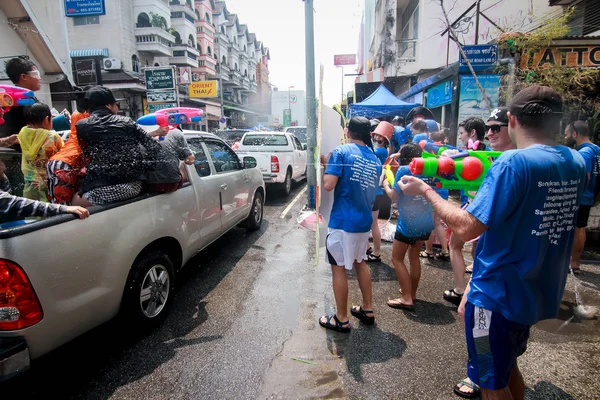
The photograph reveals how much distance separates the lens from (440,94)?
10.4 meters

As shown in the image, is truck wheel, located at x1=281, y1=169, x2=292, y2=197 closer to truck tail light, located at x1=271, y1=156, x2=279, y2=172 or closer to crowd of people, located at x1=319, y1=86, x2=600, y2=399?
truck tail light, located at x1=271, y1=156, x2=279, y2=172

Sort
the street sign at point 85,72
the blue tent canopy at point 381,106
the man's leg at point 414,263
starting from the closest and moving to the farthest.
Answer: the man's leg at point 414,263 < the blue tent canopy at point 381,106 < the street sign at point 85,72

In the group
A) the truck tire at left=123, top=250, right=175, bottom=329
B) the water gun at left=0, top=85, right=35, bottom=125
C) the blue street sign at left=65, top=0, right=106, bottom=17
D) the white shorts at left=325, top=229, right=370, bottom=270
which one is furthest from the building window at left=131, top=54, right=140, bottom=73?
the white shorts at left=325, top=229, right=370, bottom=270

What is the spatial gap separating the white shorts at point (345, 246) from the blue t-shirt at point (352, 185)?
53 millimetres

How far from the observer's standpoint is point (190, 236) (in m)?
3.68

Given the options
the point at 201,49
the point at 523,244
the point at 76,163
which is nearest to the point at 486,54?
the point at 523,244

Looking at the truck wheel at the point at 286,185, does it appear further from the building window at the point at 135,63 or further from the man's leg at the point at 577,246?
the building window at the point at 135,63

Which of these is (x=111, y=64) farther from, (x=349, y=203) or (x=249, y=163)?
(x=349, y=203)

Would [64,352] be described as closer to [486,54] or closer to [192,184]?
[192,184]

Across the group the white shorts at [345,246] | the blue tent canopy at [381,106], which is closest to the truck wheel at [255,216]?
the white shorts at [345,246]

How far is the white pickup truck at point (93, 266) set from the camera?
1.91 meters

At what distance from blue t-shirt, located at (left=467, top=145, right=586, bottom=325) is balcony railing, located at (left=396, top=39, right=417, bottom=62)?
15.4m

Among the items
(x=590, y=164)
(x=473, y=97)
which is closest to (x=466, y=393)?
(x=590, y=164)

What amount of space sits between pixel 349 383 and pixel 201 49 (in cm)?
4572
